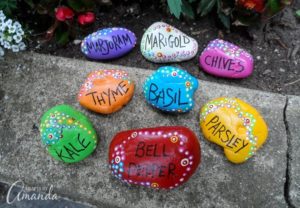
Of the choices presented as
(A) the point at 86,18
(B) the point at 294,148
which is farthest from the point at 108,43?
(B) the point at 294,148

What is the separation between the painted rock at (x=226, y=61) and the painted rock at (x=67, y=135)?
0.53 metres

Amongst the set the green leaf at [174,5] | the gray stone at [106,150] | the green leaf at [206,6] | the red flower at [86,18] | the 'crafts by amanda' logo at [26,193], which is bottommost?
the 'crafts by amanda' logo at [26,193]

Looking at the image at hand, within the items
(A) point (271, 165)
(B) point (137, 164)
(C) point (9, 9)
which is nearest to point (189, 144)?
(B) point (137, 164)

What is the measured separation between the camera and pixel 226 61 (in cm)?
148

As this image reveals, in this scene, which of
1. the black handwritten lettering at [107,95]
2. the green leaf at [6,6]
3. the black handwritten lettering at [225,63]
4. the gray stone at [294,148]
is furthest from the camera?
the green leaf at [6,6]

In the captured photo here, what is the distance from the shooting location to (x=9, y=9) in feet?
5.25

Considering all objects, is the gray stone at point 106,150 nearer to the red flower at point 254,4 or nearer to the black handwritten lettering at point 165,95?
the black handwritten lettering at point 165,95

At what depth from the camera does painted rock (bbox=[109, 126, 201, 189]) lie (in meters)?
1.16

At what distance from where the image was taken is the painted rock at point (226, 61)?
4.86ft

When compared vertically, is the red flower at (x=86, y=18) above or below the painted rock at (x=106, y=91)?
above

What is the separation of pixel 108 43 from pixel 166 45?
23 centimetres

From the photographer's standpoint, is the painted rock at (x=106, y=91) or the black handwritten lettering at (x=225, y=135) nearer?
the black handwritten lettering at (x=225, y=135)

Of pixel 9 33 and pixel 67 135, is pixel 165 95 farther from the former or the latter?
pixel 9 33

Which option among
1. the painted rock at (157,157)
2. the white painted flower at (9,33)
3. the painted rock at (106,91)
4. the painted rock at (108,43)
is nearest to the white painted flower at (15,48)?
the white painted flower at (9,33)
